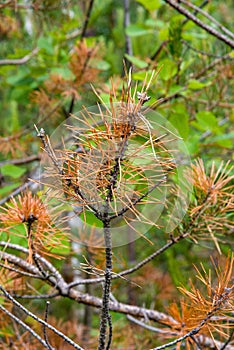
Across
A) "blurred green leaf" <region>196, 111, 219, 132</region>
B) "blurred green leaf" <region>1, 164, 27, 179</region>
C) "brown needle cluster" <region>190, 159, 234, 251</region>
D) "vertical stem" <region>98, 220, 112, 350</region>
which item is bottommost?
"vertical stem" <region>98, 220, 112, 350</region>

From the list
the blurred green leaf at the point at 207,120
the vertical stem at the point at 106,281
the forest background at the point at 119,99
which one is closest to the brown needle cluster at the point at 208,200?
the forest background at the point at 119,99

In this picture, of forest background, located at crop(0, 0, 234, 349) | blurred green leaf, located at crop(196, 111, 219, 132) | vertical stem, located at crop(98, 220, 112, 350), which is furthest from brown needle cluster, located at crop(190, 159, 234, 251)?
blurred green leaf, located at crop(196, 111, 219, 132)

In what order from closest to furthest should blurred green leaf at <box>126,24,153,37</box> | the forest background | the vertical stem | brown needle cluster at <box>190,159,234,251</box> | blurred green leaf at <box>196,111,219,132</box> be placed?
1. the vertical stem
2. brown needle cluster at <box>190,159,234,251</box>
3. the forest background
4. blurred green leaf at <box>196,111,219,132</box>
5. blurred green leaf at <box>126,24,153,37</box>

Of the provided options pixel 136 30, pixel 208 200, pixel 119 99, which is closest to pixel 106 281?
pixel 208 200

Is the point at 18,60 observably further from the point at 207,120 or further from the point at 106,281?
the point at 106,281

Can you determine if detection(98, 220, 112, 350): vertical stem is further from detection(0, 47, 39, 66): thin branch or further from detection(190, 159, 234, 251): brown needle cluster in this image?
detection(0, 47, 39, 66): thin branch

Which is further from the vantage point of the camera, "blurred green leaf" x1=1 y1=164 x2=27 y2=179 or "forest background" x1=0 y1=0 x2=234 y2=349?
"blurred green leaf" x1=1 y1=164 x2=27 y2=179

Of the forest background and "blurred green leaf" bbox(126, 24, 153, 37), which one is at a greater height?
"blurred green leaf" bbox(126, 24, 153, 37)

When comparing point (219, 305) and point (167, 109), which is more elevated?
point (167, 109)

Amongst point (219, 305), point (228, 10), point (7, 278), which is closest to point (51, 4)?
point (7, 278)

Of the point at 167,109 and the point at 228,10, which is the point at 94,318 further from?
the point at 228,10

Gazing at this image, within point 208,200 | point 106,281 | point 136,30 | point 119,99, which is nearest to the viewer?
point 106,281
